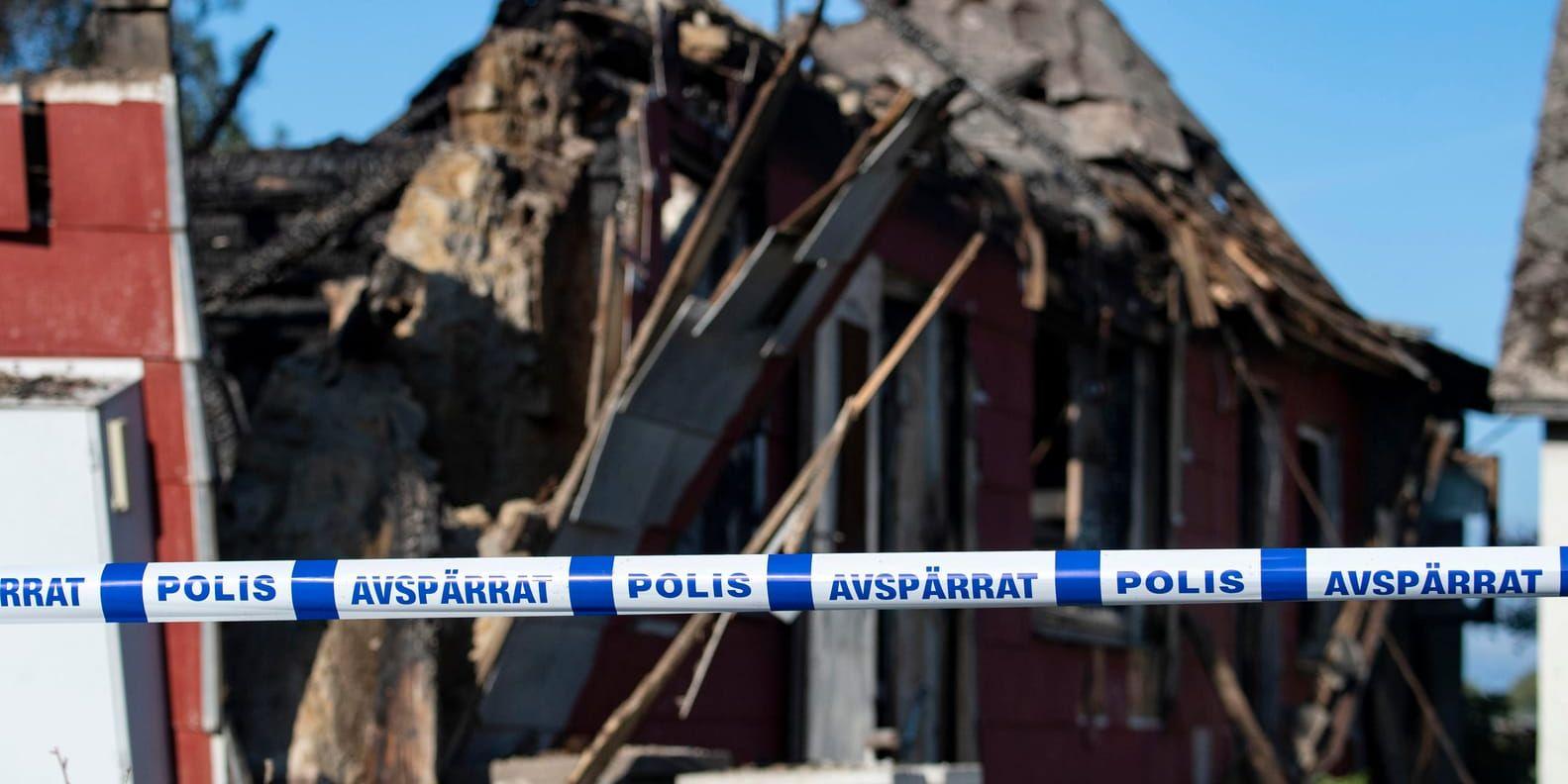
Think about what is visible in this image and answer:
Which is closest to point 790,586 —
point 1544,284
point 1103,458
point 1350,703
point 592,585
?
point 592,585

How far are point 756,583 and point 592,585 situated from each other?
0.33 m

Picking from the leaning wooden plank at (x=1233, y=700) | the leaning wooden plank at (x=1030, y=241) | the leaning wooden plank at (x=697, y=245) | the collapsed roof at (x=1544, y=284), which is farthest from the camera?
the leaning wooden plank at (x=1233, y=700)

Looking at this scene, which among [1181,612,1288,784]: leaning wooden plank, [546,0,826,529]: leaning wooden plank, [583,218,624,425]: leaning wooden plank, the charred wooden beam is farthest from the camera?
[1181,612,1288,784]: leaning wooden plank

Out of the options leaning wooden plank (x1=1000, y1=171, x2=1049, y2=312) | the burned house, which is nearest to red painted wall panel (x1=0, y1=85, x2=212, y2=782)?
the burned house

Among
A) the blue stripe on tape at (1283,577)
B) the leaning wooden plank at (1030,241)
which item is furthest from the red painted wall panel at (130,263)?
the leaning wooden plank at (1030,241)

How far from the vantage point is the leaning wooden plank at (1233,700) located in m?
12.1

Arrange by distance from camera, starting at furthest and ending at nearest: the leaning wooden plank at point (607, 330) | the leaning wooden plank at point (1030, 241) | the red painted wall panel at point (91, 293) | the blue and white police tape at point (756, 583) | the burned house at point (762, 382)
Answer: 1. the leaning wooden plank at point (1030, 241)
2. the leaning wooden plank at point (607, 330)
3. the burned house at point (762, 382)
4. the red painted wall panel at point (91, 293)
5. the blue and white police tape at point (756, 583)

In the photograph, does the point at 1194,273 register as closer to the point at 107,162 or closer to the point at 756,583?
the point at 107,162

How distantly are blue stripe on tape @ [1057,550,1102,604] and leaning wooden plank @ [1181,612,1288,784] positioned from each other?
836 cm

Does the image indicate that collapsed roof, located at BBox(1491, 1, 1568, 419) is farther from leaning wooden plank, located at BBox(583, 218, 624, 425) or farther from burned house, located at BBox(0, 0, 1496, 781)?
leaning wooden plank, located at BBox(583, 218, 624, 425)

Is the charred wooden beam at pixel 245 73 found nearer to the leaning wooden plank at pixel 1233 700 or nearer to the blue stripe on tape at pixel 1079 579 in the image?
the blue stripe on tape at pixel 1079 579

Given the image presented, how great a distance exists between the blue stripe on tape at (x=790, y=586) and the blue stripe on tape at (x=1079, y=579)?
0.49 m

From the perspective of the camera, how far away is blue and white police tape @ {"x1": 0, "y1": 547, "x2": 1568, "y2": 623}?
4094 mm

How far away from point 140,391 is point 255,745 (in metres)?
1.19
